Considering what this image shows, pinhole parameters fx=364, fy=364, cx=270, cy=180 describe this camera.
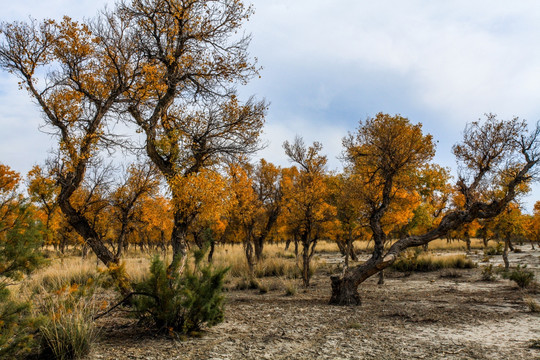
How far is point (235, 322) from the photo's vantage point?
283 inches

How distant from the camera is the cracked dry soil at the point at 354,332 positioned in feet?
17.0

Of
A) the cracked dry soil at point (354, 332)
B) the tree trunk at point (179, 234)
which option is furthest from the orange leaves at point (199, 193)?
the cracked dry soil at point (354, 332)

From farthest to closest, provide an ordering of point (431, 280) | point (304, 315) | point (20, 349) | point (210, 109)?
point (431, 280) → point (210, 109) → point (304, 315) → point (20, 349)

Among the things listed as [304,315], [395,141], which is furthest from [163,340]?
[395,141]

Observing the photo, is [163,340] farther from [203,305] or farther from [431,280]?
[431,280]

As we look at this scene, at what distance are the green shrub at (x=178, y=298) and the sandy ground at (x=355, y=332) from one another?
0.94ft

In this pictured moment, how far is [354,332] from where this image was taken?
6.42 metres

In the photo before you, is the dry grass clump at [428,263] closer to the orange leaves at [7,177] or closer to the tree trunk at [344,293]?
→ the tree trunk at [344,293]

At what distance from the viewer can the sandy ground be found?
203 inches

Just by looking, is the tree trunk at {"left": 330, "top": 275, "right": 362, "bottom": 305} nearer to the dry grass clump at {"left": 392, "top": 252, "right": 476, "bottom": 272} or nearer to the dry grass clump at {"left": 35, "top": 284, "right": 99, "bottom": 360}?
the dry grass clump at {"left": 35, "top": 284, "right": 99, "bottom": 360}

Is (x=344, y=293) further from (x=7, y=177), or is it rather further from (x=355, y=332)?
(x=7, y=177)

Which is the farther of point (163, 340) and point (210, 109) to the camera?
point (210, 109)

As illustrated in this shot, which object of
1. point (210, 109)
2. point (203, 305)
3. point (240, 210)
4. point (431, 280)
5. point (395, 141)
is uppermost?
point (210, 109)

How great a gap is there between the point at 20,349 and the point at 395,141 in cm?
988
